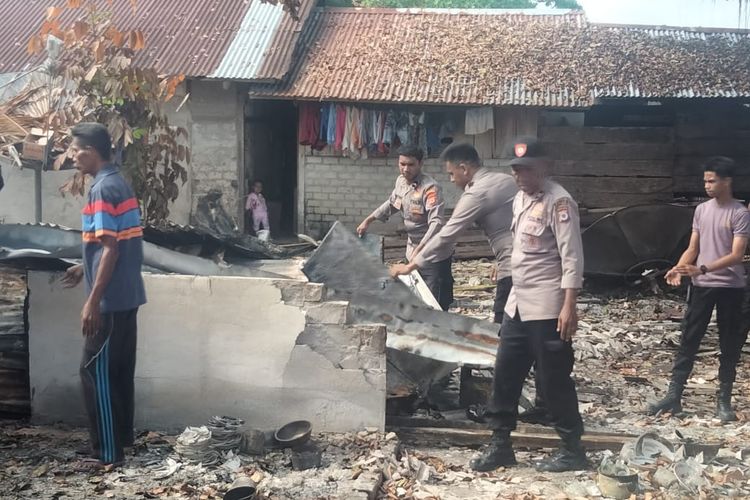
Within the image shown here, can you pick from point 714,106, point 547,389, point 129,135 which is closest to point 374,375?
point 547,389

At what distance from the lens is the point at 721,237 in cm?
550

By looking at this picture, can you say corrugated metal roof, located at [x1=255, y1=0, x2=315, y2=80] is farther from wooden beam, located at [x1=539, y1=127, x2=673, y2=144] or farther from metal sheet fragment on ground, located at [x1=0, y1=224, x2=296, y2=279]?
metal sheet fragment on ground, located at [x1=0, y1=224, x2=296, y2=279]

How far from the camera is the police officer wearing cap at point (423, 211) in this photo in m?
6.43

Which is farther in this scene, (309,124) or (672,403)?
(309,124)

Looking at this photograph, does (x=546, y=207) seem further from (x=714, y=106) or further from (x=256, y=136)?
(x=256, y=136)

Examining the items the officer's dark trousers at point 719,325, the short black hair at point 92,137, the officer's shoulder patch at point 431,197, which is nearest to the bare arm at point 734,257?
the officer's dark trousers at point 719,325

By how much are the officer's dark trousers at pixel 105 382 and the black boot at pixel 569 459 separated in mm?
2384

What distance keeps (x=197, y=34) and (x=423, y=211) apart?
30.6ft

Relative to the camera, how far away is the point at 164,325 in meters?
4.86

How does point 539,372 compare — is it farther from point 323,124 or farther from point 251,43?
point 251,43

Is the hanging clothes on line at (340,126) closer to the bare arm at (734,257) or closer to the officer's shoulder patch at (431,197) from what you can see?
the officer's shoulder patch at (431,197)

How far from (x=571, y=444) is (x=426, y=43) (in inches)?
425

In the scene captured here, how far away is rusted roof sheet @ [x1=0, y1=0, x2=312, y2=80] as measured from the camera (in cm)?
1321

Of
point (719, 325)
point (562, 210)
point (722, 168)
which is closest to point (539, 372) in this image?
point (562, 210)
